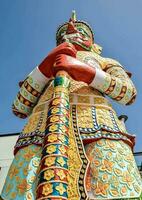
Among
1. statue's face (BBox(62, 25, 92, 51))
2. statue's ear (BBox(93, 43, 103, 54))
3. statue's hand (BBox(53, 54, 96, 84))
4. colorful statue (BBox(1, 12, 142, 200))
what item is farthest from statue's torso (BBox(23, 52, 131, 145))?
statue's ear (BBox(93, 43, 103, 54))

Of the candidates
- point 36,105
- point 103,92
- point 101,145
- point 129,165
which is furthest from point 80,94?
point 129,165

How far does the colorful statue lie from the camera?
1861 mm

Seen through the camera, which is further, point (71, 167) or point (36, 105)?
point (36, 105)

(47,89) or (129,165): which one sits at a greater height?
(47,89)

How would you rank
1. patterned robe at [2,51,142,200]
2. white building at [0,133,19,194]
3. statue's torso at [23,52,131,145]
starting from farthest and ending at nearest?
white building at [0,133,19,194], statue's torso at [23,52,131,145], patterned robe at [2,51,142,200]

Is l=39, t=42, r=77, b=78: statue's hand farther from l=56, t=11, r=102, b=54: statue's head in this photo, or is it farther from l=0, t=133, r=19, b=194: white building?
l=0, t=133, r=19, b=194: white building

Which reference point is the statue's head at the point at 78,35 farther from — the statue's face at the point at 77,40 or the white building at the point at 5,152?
the white building at the point at 5,152

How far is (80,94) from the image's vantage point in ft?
8.43

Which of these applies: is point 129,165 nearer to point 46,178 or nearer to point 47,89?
point 46,178

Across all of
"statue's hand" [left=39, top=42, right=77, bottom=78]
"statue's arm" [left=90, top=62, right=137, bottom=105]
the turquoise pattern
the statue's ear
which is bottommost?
the turquoise pattern

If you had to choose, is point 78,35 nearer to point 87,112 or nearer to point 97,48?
point 97,48

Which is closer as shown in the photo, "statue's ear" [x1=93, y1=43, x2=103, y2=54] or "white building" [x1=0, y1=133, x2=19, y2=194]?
"statue's ear" [x1=93, y1=43, x2=103, y2=54]

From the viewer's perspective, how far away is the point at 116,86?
8.44ft

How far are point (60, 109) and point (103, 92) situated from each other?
626 mm
